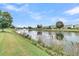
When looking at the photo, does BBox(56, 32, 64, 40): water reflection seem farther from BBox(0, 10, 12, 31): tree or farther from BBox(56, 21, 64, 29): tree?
BBox(0, 10, 12, 31): tree

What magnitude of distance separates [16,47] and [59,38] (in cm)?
Result: 60

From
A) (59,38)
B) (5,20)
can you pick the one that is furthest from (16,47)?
(59,38)

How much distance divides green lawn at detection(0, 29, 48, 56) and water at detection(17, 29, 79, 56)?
0.12 metres

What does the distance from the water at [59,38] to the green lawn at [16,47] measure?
0.12 metres

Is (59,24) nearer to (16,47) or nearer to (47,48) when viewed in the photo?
(47,48)

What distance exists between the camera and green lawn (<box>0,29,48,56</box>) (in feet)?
11.2

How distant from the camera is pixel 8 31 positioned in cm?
354

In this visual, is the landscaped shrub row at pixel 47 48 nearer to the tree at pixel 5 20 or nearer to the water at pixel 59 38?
the water at pixel 59 38

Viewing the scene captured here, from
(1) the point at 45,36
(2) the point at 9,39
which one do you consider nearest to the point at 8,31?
(2) the point at 9,39

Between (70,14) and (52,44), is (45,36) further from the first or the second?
(70,14)

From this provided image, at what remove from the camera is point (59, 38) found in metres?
3.51

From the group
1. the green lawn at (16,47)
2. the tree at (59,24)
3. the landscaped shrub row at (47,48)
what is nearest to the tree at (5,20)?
the green lawn at (16,47)

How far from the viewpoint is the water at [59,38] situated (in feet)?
11.4

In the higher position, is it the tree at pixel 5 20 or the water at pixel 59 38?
the tree at pixel 5 20
